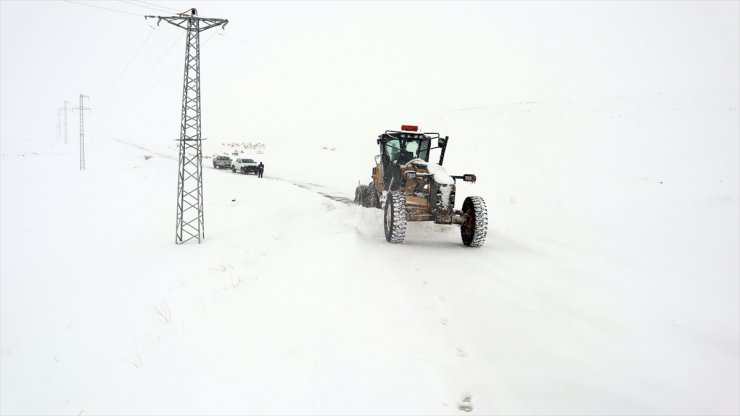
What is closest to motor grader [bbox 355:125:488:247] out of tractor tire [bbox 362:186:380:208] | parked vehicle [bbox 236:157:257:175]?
tractor tire [bbox 362:186:380:208]

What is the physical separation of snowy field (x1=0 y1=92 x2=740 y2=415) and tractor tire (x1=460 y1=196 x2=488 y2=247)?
56cm

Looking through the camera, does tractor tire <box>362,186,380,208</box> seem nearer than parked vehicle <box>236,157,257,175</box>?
Yes

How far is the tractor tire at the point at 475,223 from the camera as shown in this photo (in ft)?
33.8

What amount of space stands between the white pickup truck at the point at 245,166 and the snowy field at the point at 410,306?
10.3m

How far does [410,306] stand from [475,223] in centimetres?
463

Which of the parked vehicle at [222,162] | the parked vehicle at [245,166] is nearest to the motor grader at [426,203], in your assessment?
the parked vehicle at [245,166]

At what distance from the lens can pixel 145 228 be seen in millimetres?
22188

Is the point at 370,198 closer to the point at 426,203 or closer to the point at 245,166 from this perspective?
the point at 426,203

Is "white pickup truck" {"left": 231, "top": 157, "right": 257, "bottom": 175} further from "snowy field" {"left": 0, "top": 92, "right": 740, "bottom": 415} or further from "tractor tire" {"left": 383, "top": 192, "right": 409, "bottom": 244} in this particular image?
"tractor tire" {"left": 383, "top": 192, "right": 409, "bottom": 244}

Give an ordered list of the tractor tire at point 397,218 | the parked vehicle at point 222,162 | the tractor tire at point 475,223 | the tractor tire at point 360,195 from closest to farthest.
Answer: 1. the tractor tire at point 397,218
2. the tractor tire at point 475,223
3. the tractor tire at point 360,195
4. the parked vehicle at point 222,162

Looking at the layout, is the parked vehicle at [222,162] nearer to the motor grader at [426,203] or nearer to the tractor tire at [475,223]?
the motor grader at [426,203]

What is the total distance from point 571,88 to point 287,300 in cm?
7562

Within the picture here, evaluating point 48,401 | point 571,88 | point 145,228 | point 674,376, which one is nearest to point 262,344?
point 48,401

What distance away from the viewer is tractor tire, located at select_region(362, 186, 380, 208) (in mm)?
15055
